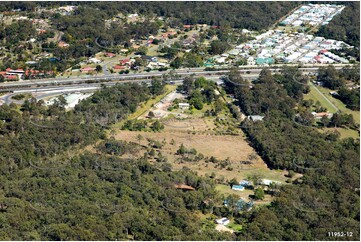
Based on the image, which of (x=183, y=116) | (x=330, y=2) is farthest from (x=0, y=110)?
(x=330, y=2)

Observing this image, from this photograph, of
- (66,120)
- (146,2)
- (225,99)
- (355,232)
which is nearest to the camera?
(355,232)

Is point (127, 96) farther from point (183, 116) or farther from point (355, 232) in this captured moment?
point (355, 232)

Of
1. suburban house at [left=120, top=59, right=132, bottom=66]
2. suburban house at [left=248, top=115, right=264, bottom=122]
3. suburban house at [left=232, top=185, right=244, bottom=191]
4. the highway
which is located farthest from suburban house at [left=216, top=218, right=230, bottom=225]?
suburban house at [left=120, top=59, right=132, bottom=66]

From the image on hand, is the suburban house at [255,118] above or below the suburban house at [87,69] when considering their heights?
above

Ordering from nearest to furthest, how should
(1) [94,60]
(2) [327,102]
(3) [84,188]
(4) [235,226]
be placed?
(4) [235,226], (3) [84,188], (2) [327,102], (1) [94,60]

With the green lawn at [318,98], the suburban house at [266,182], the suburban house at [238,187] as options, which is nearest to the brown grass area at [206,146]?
the suburban house at [266,182]

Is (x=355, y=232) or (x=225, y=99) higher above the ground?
(x=355, y=232)

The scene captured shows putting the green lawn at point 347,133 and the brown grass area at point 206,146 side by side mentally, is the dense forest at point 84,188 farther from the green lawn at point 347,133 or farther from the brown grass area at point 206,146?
the green lawn at point 347,133

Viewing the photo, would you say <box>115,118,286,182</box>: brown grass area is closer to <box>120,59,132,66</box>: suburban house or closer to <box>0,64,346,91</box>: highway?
<box>0,64,346,91</box>: highway

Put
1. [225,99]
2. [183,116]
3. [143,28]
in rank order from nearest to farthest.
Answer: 1. [183,116]
2. [225,99]
3. [143,28]

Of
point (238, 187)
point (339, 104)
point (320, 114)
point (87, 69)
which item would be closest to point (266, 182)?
point (238, 187)

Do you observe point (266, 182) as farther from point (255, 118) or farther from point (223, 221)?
point (255, 118)
